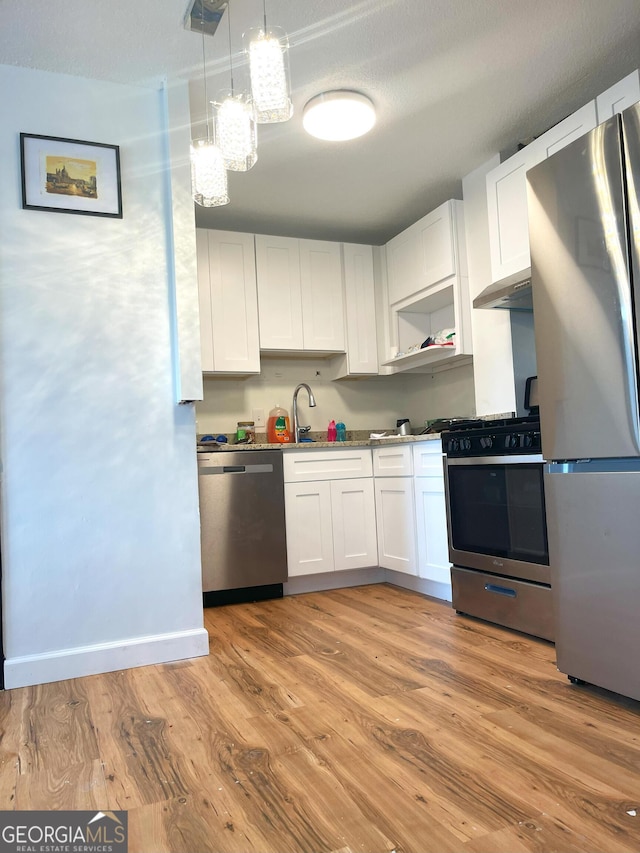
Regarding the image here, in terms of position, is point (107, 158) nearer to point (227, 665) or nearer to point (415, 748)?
point (227, 665)

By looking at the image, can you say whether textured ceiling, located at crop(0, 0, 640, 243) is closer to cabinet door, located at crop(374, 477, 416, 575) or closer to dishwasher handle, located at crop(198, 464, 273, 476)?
dishwasher handle, located at crop(198, 464, 273, 476)

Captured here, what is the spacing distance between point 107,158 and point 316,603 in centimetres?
235

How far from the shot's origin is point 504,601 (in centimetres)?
259

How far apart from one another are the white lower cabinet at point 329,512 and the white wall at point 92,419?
40.7 inches

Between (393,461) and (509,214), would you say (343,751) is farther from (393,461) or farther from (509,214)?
(509,214)

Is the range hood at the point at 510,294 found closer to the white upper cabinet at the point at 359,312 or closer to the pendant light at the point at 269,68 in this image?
the white upper cabinet at the point at 359,312

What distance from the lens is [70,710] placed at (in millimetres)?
1985

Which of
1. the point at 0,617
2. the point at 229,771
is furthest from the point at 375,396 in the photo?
the point at 229,771

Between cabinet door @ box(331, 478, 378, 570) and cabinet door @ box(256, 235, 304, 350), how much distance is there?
1020 millimetres

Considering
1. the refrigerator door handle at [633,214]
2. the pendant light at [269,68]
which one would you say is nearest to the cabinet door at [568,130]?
the refrigerator door handle at [633,214]

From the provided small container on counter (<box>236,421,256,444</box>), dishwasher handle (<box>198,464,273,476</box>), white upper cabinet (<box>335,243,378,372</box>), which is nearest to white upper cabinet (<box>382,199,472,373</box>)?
white upper cabinet (<box>335,243,378,372</box>)

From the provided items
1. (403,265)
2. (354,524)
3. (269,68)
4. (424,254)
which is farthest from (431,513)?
(269,68)

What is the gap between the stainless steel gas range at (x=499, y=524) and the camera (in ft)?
8.00

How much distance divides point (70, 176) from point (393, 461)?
7.06ft
